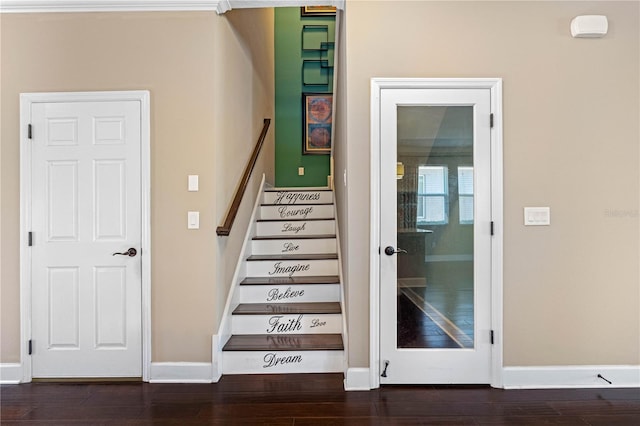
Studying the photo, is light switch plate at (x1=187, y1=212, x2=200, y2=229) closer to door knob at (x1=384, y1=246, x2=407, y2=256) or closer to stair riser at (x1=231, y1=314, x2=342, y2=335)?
stair riser at (x1=231, y1=314, x2=342, y2=335)

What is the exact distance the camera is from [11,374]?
2539 mm

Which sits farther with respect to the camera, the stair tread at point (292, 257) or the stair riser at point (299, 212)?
the stair riser at point (299, 212)

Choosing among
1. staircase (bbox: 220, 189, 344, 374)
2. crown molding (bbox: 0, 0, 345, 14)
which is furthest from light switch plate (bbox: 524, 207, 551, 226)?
crown molding (bbox: 0, 0, 345, 14)

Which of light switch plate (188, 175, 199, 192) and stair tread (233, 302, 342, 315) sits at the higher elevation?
light switch plate (188, 175, 199, 192)

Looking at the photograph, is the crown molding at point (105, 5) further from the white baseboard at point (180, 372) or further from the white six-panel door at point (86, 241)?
the white baseboard at point (180, 372)

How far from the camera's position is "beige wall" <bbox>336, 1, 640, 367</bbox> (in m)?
2.40

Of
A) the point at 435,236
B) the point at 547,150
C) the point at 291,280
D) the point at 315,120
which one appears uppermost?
the point at 315,120

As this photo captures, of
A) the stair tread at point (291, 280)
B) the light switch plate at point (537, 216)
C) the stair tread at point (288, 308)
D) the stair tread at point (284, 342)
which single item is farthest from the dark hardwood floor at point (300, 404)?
the light switch plate at point (537, 216)

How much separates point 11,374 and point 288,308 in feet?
6.64

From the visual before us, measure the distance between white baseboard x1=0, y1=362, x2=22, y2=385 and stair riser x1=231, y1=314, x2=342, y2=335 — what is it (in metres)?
1.50

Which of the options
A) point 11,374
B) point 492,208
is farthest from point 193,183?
point 492,208

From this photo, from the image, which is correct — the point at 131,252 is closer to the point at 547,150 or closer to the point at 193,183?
the point at 193,183

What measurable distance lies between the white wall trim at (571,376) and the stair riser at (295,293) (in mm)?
1375

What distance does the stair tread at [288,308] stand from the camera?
9.20ft
